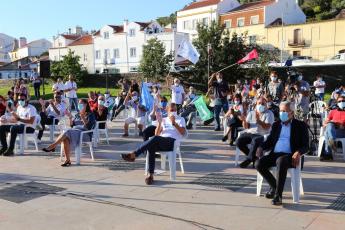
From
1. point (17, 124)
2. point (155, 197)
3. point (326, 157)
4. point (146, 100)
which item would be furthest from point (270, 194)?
point (146, 100)

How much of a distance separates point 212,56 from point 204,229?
76.1 feet

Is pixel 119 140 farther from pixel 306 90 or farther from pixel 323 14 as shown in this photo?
pixel 323 14

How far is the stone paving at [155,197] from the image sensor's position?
529 cm

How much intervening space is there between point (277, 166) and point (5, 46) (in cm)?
12666

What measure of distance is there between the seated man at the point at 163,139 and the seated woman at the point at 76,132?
5.31 feet

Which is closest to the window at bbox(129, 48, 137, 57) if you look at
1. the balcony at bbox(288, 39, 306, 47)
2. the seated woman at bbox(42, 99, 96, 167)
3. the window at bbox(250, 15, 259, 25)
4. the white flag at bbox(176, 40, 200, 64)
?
the window at bbox(250, 15, 259, 25)

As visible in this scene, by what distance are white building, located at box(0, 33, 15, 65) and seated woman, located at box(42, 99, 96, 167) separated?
112m

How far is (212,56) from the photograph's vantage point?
27578mm

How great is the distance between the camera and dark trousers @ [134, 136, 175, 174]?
7.19 metres

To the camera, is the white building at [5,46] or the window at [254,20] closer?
the window at [254,20]

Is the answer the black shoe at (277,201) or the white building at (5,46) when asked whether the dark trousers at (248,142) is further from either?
the white building at (5,46)

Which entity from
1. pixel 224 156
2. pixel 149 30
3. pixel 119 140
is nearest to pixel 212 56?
pixel 119 140

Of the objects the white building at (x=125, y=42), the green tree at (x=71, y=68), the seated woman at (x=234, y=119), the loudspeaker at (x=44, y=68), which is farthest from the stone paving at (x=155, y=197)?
the white building at (x=125, y=42)

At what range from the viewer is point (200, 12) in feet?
196
